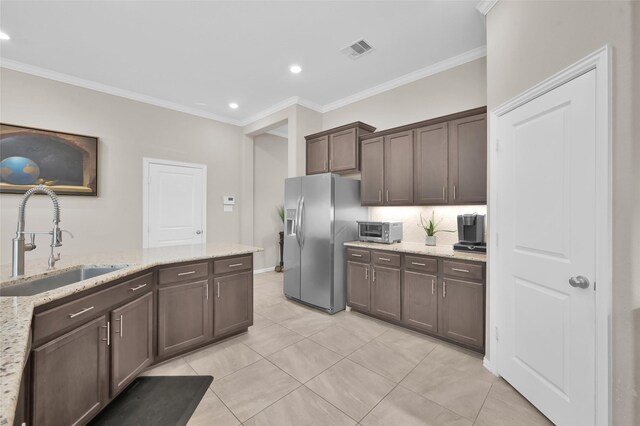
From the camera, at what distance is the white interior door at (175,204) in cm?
446

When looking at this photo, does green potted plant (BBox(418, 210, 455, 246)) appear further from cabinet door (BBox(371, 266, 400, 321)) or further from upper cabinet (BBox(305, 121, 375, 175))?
upper cabinet (BBox(305, 121, 375, 175))

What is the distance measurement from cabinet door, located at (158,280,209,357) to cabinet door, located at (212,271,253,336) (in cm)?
11

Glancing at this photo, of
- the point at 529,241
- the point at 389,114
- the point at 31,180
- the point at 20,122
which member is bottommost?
the point at 529,241

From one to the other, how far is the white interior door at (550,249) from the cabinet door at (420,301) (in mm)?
674

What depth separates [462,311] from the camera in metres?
2.63

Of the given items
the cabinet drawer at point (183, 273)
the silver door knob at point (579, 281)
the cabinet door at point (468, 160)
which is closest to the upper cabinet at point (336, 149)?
the cabinet door at point (468, 160)

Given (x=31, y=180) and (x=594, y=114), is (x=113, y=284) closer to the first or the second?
(x=31, y=180)

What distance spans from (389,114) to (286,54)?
1680 mm

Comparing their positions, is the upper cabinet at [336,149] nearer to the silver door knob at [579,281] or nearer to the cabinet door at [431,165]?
the cabinet door at [431,165]

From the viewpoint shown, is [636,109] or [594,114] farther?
[594,114]

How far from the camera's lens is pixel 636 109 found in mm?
1273

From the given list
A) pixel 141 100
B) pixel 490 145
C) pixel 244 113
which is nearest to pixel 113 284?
pixel 490 145

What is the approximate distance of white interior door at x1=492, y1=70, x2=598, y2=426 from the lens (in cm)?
152

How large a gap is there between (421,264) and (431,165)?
1156 mm
